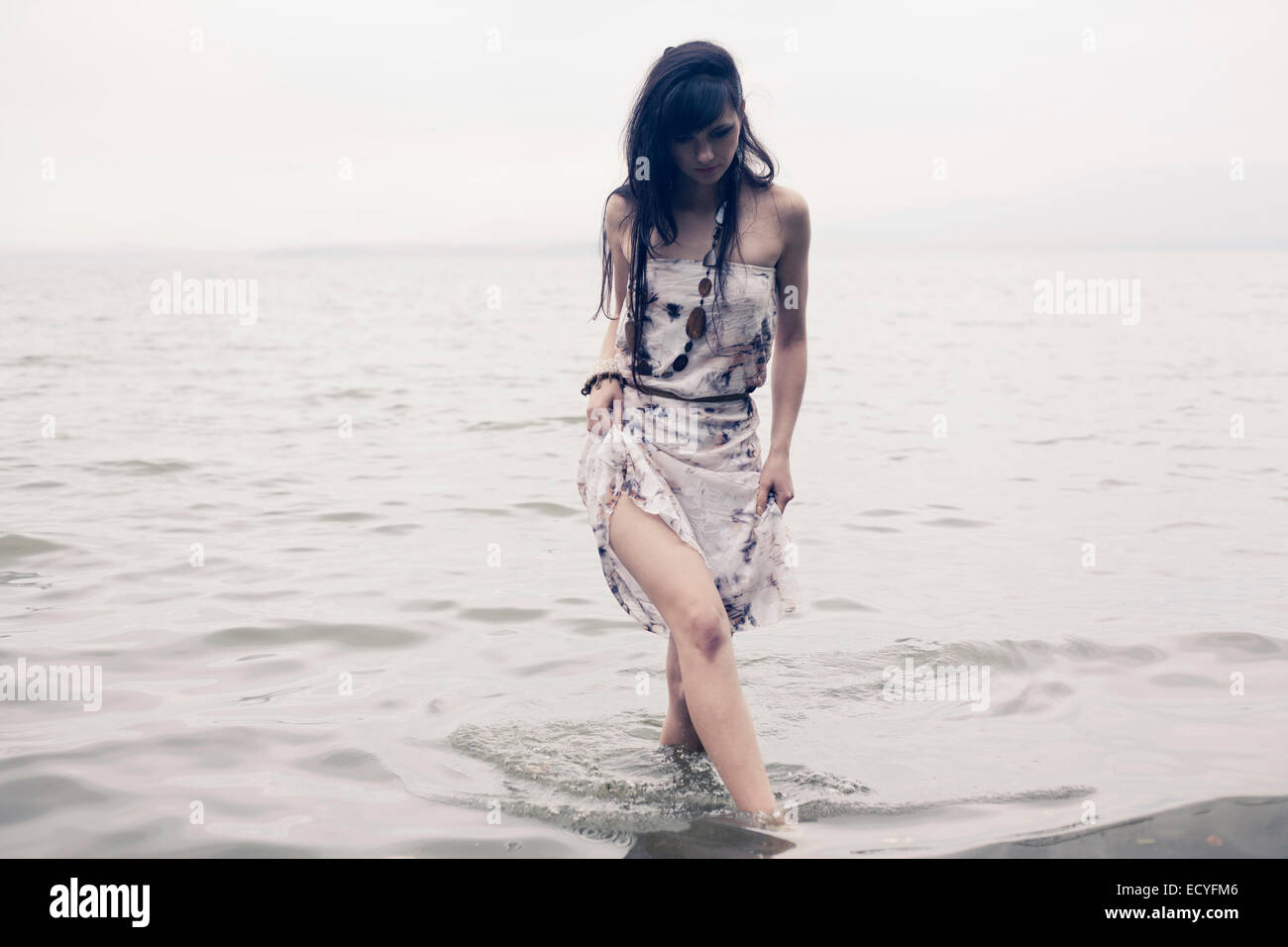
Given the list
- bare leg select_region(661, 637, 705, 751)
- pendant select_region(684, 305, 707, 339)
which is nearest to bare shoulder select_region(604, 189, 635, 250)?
pendant select_region(684, 305, 707, 339)

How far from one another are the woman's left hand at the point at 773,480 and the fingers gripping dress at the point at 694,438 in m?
0.03

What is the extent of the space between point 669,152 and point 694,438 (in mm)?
852

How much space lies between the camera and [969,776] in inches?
154

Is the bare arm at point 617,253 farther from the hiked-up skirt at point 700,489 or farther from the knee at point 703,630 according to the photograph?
the knee at point 703,630

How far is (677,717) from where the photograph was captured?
407 cm

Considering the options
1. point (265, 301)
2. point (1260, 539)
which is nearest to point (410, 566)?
point (1260, 539)

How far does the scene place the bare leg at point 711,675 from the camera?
10.8ft

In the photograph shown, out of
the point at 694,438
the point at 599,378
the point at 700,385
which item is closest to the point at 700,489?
the point at 694,438

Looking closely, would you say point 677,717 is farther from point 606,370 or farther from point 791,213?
point 791,213

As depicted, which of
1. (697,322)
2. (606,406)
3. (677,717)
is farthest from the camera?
(677,717)

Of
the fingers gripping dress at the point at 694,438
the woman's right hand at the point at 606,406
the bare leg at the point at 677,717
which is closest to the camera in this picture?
the fingers gripping dress at the point at 694,438

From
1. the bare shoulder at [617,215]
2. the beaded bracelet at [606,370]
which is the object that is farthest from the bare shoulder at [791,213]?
the beaded bracelet at [606,370]

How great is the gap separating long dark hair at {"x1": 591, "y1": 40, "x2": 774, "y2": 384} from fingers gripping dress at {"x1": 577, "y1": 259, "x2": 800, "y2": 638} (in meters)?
0.05
